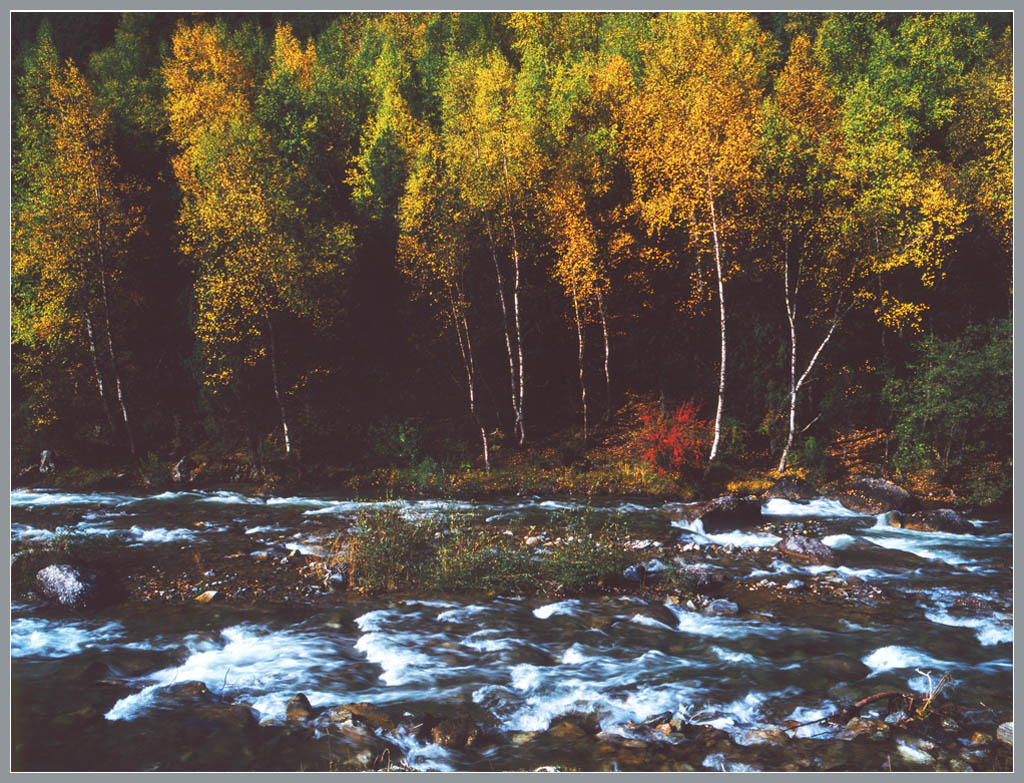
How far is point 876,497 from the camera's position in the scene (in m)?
16.6

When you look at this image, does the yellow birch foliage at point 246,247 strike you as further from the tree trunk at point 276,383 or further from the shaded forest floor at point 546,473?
the shaded forest floor at point 546,473

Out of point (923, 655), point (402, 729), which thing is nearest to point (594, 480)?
point (923, 655)

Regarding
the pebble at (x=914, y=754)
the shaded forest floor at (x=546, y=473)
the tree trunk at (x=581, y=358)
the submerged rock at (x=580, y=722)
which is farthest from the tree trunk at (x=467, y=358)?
the pebble at (x=914, y=754)

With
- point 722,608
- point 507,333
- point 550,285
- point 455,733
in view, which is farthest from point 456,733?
point 550,285

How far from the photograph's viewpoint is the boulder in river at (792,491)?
17.4 metres

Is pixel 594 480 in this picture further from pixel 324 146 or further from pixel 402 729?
pixel 324 146

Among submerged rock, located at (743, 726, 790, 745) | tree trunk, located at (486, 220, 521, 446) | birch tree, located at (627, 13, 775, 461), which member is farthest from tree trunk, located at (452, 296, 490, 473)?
submerged rock, located at (743, 726, 790, 745)

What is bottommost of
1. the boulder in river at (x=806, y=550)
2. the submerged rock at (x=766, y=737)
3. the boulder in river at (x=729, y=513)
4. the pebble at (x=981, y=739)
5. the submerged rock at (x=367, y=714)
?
the submerged rock at (x=766, y=737)

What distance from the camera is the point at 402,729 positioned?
7.46 meters

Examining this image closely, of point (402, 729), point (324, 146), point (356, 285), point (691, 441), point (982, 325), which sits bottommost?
point (402, 729)

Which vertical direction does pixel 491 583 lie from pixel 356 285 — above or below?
below

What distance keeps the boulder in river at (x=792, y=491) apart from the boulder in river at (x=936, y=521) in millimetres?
2209

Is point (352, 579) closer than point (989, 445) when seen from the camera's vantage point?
Yes

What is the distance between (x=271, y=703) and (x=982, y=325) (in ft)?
59.6
